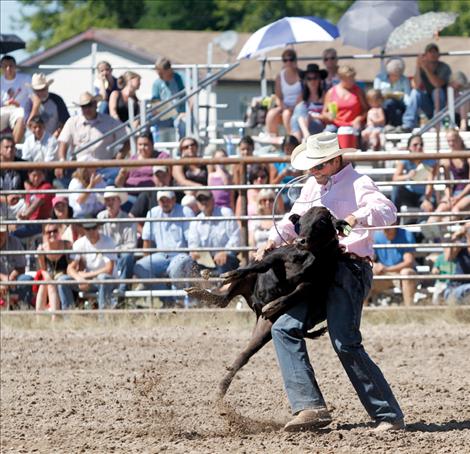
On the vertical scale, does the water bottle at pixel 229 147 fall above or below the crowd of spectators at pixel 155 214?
above

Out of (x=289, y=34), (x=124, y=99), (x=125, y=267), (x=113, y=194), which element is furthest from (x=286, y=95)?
(x=125, y=267)

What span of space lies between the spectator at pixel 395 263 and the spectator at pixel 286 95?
9.74ft

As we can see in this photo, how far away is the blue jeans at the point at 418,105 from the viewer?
14.5 m

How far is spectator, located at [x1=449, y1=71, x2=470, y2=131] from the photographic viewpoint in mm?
14075

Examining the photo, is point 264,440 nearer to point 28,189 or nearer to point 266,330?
point 266,330

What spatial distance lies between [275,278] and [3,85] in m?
9.03

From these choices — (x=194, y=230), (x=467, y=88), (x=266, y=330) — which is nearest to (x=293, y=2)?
(x=467, y=88)

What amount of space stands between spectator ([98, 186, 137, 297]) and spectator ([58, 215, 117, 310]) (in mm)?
68

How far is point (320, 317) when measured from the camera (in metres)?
6.94

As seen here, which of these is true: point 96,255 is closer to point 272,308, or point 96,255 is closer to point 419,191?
point 419,191

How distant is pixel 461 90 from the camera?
15008 mm

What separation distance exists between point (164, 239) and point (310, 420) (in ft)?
16.7

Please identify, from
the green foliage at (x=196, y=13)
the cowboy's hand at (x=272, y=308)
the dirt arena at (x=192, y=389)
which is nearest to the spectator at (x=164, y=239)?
the dirt arena at (x=192, y=389)

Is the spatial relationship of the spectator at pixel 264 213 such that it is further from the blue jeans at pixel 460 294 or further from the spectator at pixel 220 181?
the blue jeans at pixel 460 294
